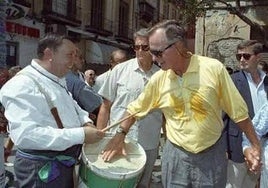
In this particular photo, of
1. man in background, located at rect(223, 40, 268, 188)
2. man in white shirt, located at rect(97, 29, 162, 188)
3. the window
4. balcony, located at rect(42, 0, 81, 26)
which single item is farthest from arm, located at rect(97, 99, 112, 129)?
the window

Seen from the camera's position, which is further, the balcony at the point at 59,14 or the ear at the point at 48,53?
the balcony at the point at 59,14

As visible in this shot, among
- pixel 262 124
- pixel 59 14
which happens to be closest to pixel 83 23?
pixel 59 14

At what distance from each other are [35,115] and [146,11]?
37.0 m

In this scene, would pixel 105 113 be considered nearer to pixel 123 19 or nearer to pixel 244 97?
pixel 244 97

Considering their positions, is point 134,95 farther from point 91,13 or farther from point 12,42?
point 91,13

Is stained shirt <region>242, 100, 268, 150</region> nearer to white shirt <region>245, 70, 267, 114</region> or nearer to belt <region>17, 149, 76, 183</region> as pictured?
white shirt <region>245, 70, 267, 114</region>

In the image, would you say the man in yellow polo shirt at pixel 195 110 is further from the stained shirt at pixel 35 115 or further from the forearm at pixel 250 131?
the stained shirt at pixel 35 115

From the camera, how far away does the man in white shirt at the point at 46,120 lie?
2.83 meters

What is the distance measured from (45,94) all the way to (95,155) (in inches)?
20.6

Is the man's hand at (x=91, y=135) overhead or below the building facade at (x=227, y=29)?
below

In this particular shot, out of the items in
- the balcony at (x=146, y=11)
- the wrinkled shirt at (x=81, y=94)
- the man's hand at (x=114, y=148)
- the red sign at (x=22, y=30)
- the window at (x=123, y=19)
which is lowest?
the man's hand at (x=114, y=148)

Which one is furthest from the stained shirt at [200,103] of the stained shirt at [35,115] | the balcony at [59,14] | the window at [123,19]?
the window at [123,19]

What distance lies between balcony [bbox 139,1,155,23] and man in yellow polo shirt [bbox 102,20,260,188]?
1415 inches

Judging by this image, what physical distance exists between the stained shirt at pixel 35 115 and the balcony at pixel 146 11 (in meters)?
36.1
